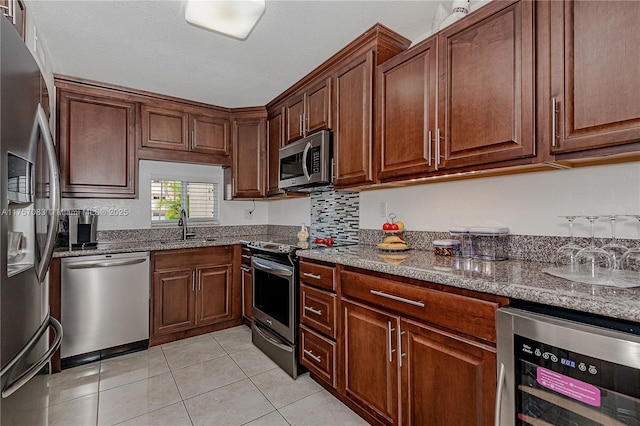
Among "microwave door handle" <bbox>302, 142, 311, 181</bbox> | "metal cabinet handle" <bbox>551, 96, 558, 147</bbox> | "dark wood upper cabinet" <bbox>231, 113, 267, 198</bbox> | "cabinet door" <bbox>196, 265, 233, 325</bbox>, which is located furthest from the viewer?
"dark wood upper cabinet" <bbox>231, 113, 267, 198</bbox>

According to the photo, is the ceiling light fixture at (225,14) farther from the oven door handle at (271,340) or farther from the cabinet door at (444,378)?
the oven door handle at (271,340)

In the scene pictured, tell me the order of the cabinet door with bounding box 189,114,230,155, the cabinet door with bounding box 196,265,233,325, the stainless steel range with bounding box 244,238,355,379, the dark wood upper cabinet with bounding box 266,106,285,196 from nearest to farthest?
the stainless steel range with bounding box 244,238,355,379 < the cabinet door with bounding box 196,265,233,325 < the dark wood upper cabinet with bounding box 266,106,285,196 < the cabinet door with bounding box 189,114,230,155

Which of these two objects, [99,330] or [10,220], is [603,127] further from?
[99,330]

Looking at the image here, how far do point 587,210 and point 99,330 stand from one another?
340cm

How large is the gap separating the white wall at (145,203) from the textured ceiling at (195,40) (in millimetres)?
866

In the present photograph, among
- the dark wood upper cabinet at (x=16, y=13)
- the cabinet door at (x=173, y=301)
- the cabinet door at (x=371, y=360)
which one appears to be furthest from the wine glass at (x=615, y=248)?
the cabinet door at (x=173, y=301)

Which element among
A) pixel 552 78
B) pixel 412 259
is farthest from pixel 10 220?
pixel 552 78

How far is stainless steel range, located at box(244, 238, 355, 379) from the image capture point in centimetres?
231

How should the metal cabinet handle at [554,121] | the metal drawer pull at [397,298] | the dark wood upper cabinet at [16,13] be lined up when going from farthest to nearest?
the metal drawer pull at [397,298] < the metal cabinet handle at [554,121] < the dark wood upper cabinet at [16,13]

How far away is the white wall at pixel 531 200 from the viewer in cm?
138

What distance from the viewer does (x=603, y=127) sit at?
46.8 inches

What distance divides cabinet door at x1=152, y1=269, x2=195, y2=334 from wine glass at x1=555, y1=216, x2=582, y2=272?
9.42 feet

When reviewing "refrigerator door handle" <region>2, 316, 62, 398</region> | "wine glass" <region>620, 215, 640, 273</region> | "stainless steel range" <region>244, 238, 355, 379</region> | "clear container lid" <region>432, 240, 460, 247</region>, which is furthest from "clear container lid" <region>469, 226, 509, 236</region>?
"refrigerator door handle" <region>2, 316, 62, 398</region>

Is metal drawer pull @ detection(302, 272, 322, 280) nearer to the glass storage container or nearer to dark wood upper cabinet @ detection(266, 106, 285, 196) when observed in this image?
the glass storage container
